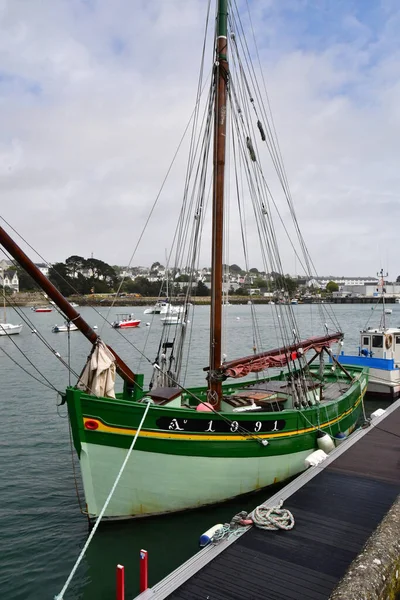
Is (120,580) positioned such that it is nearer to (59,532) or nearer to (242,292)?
(59,532)

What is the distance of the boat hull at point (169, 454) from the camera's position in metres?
9.16

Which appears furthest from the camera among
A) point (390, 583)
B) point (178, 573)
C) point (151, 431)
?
point (151, 431)

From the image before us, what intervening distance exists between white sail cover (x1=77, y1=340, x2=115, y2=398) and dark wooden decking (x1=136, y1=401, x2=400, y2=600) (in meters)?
3.90

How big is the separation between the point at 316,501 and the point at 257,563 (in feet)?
7.93

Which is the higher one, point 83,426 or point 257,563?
point 83,426

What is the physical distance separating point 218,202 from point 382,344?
51.5 ft

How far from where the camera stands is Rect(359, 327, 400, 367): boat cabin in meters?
24.3

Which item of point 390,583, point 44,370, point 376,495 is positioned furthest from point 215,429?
point 44,370

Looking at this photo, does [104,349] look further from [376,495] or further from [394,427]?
[394,427]

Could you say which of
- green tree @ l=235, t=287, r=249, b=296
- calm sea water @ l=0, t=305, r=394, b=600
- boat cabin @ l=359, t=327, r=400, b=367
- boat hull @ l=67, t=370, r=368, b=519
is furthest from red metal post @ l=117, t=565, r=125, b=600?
green tree @ l=235, t=287, r=249, b=296

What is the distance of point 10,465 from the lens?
46.5 ft

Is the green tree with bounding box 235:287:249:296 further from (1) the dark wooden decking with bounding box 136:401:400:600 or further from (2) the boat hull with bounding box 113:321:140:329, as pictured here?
(1) the dark wooden decking with bounding box 136:401:400:600

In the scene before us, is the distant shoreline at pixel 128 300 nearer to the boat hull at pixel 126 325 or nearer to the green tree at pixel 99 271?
the green tree at pixel 99 271

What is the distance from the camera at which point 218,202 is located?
12461mm
